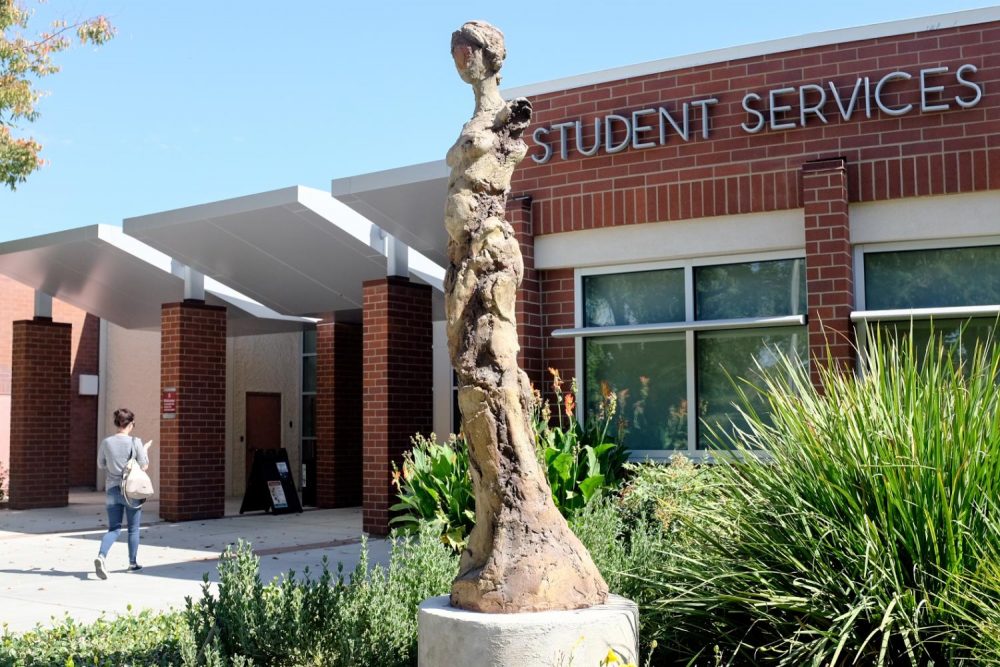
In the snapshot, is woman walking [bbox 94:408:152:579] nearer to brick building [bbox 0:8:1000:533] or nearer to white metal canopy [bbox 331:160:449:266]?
brick building [bbox 0:8:1000:533]

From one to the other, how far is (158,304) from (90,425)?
7695mm

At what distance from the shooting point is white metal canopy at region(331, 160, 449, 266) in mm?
12148

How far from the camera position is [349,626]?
543 centimetres

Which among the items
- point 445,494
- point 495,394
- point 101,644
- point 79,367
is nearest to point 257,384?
point 79,367

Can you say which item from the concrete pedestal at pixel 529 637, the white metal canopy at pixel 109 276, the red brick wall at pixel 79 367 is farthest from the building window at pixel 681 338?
the red brick wall at pixel 79 367

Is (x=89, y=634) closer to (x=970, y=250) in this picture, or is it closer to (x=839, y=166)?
(x=839, y=166)

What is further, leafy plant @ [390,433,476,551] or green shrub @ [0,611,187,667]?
leafy plant @ [390,433,476,551]

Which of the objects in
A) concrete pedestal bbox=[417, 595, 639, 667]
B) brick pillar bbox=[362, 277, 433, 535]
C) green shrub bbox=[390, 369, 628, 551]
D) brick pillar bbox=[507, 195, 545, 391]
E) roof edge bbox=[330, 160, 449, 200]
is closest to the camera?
concrete pedestal bbox=[417, 595, 639, 667]

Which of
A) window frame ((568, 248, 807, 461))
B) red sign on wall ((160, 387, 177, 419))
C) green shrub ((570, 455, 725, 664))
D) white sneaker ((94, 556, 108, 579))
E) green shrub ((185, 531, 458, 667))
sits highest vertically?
window frame ((568, 248, 807, 461))

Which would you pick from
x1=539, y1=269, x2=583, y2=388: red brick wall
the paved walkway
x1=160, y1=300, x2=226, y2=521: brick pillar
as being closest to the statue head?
the paved walkway

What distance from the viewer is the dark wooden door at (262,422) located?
2161cm

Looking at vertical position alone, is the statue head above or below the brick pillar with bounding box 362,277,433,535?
above

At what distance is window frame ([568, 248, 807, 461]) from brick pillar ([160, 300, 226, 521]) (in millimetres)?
7450

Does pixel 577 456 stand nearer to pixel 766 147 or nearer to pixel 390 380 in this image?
pixel 766 147
